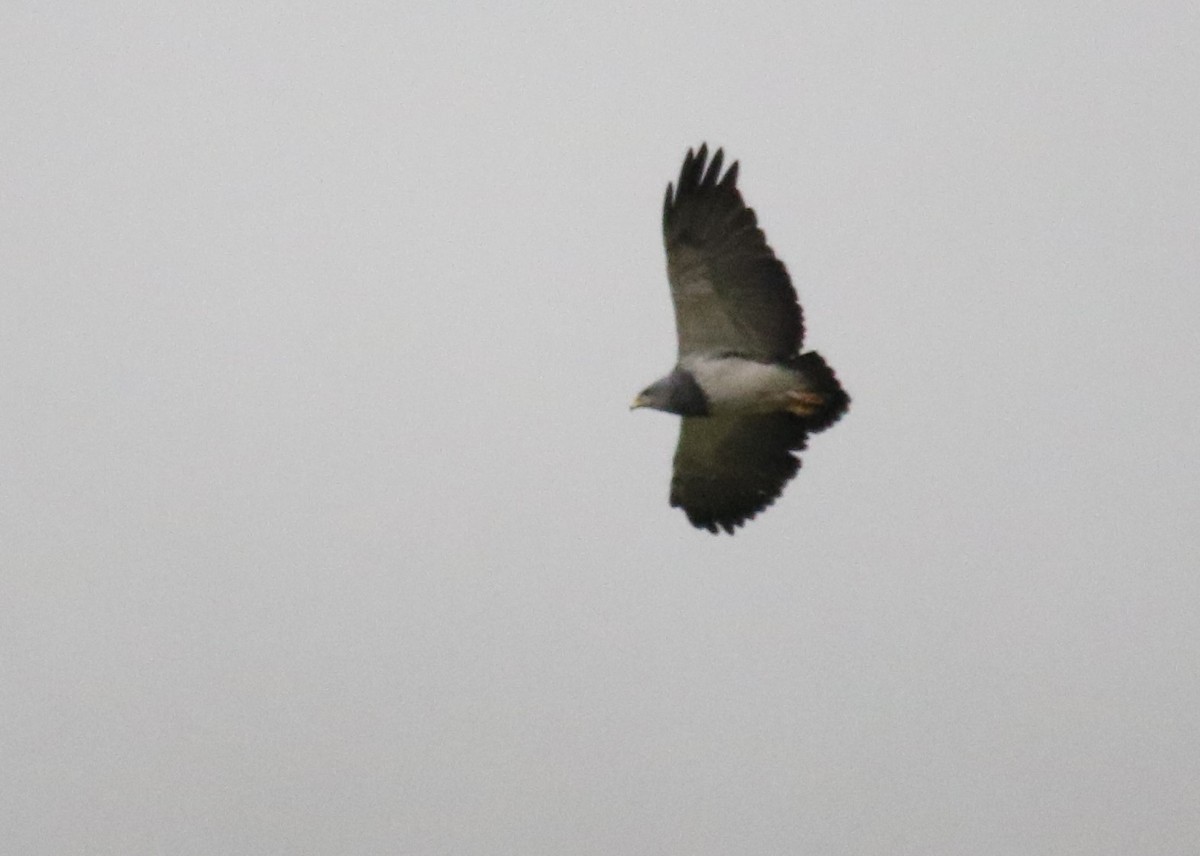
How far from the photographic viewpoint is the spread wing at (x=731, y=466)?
47.0ft

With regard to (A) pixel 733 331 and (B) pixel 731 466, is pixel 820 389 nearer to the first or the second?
(A) pixel 733 331

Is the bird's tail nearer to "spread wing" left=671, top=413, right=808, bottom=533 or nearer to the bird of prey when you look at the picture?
the bird of prey

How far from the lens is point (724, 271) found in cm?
1323

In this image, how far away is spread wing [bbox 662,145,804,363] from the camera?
42.7ft

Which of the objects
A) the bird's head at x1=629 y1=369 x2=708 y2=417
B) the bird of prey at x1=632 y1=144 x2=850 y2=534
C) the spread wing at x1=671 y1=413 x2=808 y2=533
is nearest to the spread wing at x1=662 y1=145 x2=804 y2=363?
the bird of prey at x1=632 y1=144 x2=850 y2=534

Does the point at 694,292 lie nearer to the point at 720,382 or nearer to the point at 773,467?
the point at 720,382

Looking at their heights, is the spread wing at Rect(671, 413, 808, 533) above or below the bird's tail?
below

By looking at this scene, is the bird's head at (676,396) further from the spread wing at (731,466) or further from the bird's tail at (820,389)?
the bird's tail at (820,389)

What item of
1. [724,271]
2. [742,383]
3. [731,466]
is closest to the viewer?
[724,271]

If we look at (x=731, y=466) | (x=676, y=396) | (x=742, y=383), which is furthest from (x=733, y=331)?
(x=731, y=466)

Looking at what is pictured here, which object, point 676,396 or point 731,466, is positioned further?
point 731,466

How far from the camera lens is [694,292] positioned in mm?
13438

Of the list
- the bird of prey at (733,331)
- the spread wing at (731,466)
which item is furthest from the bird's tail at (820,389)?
the spread wing at (731,466)

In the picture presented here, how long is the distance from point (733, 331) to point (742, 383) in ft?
1.38
